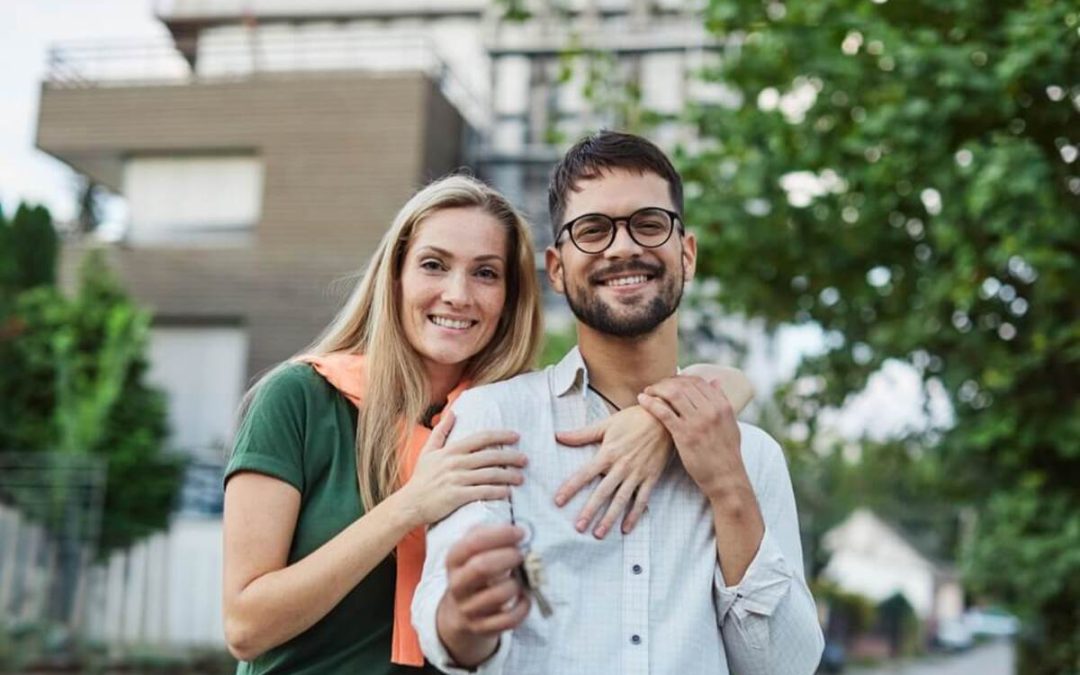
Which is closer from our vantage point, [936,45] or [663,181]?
[663,181]

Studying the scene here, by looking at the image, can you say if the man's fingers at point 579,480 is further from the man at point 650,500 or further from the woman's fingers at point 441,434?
the woman's fingers at point 441,434

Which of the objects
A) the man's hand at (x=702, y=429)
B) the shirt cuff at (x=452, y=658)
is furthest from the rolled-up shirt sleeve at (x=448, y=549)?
the man's hand at (x=702, y=429)

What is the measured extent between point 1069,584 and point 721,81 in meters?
5.42

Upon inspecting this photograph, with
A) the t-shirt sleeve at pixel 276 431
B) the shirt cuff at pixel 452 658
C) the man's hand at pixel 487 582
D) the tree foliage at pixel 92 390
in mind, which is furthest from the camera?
the tree foliage at pixel 92 390

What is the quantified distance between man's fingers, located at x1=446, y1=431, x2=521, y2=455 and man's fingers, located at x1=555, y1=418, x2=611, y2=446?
112mm

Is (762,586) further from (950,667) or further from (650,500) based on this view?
(950,667)

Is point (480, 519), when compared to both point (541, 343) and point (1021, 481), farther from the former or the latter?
point (1021, 481)

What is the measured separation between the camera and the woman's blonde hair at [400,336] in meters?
2.65

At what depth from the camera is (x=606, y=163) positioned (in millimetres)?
2488

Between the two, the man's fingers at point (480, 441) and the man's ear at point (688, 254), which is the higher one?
the man's ear at point (688, 254)

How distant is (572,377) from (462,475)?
0.41 meters

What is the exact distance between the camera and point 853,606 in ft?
119

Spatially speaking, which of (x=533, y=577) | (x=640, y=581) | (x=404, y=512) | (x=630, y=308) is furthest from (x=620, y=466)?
(x=533, y=577)

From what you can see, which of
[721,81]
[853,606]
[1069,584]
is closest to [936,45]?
[721,81]
